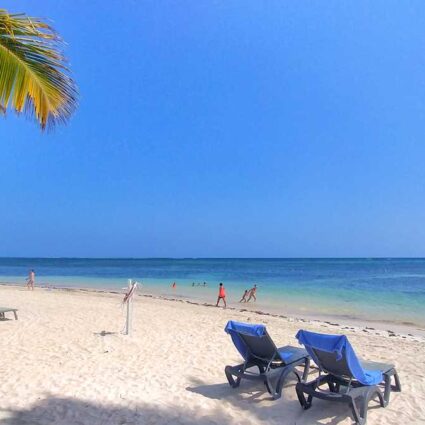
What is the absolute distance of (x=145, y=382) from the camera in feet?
18.8

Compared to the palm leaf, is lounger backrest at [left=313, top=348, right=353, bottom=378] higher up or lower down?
lower down

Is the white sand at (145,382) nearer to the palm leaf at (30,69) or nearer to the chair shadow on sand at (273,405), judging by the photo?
the chair shadow on sand at (273,405)

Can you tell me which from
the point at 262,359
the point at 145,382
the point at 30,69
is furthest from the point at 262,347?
the point at 30,69

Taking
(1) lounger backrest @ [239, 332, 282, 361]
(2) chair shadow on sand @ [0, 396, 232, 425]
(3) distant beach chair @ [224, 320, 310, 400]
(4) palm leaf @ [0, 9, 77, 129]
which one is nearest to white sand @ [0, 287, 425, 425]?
(2) chair shadow on sand @ [0, 396, 232, 425]

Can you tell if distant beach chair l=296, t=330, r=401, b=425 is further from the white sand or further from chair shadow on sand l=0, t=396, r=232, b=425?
chair shadow on sand l=0, t=396, r=232, b=425

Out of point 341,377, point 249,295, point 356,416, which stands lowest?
point 249,295

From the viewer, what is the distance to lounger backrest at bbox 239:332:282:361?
208 inches

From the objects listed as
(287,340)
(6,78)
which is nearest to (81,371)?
(6,78)

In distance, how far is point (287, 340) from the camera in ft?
32.1

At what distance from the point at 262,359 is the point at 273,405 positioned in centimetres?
65

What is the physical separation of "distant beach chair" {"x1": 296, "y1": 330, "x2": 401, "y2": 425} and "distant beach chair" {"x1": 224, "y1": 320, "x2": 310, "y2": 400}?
454mm

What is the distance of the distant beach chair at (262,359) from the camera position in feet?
17.1

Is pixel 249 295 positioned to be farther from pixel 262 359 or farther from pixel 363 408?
pixel 363 408

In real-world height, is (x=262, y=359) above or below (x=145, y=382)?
above
